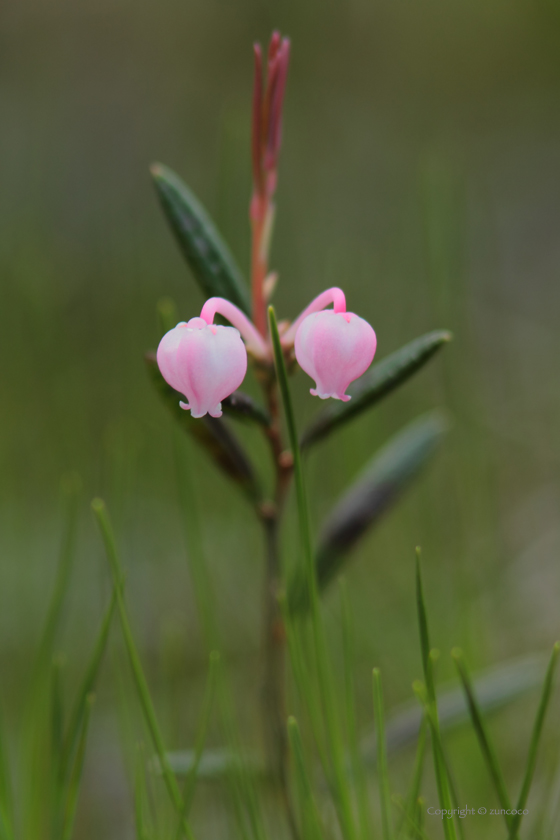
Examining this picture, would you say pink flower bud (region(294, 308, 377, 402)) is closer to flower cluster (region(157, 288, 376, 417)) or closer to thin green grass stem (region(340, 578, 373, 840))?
flower cluster (region(157, 288, 376, 417))

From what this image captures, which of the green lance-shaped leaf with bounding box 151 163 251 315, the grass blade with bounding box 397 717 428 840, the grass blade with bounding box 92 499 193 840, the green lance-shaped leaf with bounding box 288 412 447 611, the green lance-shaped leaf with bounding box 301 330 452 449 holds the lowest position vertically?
the grass blade with bounding box 397 717 428 840

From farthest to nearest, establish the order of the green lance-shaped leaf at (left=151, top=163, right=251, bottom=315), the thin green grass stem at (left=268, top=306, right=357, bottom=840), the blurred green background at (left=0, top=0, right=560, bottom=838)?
the blurred green background at (left=0, top=0, right=560, bottom=838), the green lance-shaped leaf at (left=151, top=163, right=251, bottom=315), the thin green grass stem at (left=268, top=306, right=357, bottom=840)

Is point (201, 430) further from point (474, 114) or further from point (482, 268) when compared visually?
point (474, 114)

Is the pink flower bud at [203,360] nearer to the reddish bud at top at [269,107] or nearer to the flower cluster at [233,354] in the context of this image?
the flower cluster at [233,354]

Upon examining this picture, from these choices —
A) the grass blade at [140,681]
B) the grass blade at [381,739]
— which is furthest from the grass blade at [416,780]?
the grass blade at [140,681]

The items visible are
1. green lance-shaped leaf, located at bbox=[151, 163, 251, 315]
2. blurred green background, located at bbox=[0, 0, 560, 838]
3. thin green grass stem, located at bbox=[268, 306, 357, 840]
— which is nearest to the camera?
thin green grass stem, located at bbox=[268, 306, 357, 840]

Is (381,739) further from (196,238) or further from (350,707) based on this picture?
(196,238)

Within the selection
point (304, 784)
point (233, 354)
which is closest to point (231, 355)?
point (233, 354)

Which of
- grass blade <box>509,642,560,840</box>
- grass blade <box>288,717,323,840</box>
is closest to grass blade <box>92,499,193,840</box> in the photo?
grass blade <box>288,717,323,840</box>

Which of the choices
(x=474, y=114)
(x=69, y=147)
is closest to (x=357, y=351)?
(x=69, y=147)
